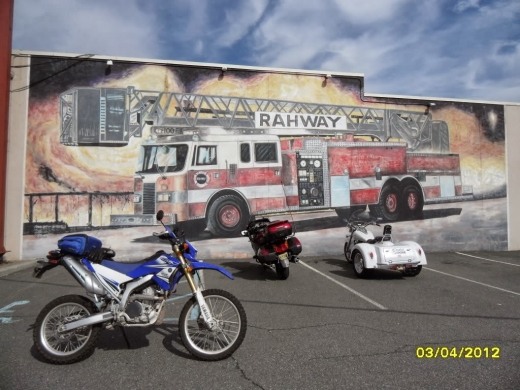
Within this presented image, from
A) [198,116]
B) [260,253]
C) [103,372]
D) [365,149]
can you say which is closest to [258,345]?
[103,372]

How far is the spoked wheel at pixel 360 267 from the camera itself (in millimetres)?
8180

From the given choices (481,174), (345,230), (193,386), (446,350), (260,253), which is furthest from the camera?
(481,174)

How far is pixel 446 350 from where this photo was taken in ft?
13.5

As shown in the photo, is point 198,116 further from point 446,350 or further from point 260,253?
point 446,350

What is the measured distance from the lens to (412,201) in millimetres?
13375

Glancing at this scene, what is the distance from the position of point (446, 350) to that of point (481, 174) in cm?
1188

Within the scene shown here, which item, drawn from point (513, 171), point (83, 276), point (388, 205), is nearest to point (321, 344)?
point (83, 276)

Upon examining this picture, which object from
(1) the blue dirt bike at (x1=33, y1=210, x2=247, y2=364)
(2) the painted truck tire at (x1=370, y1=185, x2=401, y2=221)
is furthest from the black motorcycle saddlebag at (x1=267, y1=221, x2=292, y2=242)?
A: (2) the painted truck tire at (x1=370, y1=185, x2=401, y2=221)

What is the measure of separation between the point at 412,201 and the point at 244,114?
6.54 m

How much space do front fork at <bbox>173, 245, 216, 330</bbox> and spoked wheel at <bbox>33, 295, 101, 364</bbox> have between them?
1.01m

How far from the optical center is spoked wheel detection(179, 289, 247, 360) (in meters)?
3.83

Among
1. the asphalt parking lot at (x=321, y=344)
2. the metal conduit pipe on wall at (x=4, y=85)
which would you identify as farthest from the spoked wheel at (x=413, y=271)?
the metal conduit pipe on wall at (x=4, y=85)

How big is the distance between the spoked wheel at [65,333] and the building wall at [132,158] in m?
7.17

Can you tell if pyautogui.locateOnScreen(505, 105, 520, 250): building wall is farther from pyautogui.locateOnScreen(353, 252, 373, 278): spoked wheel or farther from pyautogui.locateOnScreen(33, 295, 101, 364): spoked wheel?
pyautogui.locateOnScreen(33, 295, 101, 364): spoked wheel
